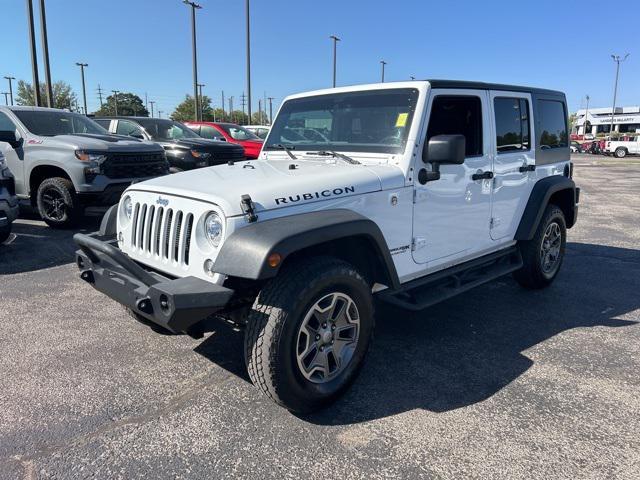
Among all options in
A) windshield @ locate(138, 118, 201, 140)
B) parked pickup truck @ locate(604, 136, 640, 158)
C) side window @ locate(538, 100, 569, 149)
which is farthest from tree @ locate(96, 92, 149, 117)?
side window @ locate(538, 100, 569, 149)

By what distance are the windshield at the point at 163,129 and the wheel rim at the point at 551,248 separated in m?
8.77

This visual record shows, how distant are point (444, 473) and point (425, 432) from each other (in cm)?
35

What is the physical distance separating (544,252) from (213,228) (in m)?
3.82

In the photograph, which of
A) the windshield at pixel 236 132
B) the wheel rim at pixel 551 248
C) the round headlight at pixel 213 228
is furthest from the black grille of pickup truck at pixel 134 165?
the windshield at pixel 236 132

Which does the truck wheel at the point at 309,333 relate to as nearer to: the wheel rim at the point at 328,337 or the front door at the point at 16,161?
the wheel rim at the point at 328,337

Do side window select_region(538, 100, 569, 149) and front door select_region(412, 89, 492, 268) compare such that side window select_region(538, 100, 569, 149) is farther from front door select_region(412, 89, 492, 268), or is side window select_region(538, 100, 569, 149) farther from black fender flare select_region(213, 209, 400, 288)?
black fender flare select_region(213, 209, 400, 288)

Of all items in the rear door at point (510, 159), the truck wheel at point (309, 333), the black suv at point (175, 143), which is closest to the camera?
the truck wheel at point (309, 333)

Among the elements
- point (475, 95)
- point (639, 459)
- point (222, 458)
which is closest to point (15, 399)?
point (222, 458)

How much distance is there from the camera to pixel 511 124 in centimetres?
464

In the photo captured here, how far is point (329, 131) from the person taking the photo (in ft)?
13.4

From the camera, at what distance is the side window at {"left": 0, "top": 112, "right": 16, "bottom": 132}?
8203 mm

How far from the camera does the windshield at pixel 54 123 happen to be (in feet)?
27.0

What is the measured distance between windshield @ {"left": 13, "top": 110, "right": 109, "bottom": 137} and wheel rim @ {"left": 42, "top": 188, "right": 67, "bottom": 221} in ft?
3.54

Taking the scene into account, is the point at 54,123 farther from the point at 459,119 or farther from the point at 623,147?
the point at 623,147
